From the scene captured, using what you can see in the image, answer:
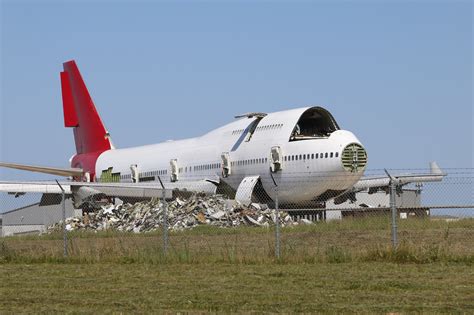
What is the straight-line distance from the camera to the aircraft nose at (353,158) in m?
41.0

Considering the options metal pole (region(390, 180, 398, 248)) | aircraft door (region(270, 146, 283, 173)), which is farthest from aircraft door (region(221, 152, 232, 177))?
metal pole (region(390, 180, 398, 248))

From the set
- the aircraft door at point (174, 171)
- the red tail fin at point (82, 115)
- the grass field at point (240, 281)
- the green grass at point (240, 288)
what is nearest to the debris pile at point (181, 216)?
the aircraft door at point (174, 171)

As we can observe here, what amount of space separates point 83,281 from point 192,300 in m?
3.68

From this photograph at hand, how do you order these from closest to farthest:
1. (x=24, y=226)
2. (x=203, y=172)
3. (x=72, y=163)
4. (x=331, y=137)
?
1. (x=331, y=137)
2. (x=203, y=172)
3. (x=24, y=226)
4. (x=72, y=163)

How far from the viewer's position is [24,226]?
214ft

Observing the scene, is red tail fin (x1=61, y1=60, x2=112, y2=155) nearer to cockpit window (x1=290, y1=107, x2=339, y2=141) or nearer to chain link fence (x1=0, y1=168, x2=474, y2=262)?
chain link fence (x1=0, y1=168, x2=474, y2=262)

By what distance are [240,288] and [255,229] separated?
18.8m

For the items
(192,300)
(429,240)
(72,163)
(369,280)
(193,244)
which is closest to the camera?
(192,300)

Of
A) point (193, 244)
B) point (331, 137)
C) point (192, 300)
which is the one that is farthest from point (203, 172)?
point (192, 300)

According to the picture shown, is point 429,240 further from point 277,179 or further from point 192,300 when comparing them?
point 277,179

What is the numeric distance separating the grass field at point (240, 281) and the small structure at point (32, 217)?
131 feet

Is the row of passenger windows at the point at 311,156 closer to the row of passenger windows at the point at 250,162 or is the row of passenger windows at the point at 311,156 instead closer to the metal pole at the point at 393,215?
the row of passenger windows at the point at 250,162

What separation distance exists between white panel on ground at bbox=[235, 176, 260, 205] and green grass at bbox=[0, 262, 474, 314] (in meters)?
25.6

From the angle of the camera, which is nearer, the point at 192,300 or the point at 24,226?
the point at 192,300
